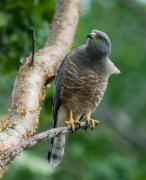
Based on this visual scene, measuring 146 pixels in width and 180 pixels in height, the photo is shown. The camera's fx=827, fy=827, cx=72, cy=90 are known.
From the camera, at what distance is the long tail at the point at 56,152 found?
5.77m

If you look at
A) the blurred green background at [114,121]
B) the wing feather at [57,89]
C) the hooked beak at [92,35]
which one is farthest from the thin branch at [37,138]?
the blurred green background at [114,121]

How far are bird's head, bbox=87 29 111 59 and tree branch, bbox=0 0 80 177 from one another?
27 cm

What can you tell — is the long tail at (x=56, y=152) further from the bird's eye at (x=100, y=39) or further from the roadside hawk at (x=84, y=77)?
the bird's eye at (x=100, y=39)

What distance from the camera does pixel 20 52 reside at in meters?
5.78

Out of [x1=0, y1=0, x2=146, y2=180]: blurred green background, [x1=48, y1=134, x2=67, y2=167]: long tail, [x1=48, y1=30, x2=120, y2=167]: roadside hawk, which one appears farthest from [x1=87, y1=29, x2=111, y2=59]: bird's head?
Answer: [x1=0, y1=0, x2=146, y2=180]: blurred green background

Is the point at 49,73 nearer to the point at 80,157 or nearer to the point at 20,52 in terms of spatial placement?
the point at 20,52

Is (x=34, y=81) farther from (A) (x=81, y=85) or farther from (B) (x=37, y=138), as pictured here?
(A) (x=81, y=85)

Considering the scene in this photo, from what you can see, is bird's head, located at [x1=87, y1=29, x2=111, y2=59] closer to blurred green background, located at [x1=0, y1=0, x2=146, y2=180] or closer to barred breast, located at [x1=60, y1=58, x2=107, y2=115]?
barred breast, located at [x1=60, y1=58, x2=107, y2=115]

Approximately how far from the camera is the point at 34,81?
4699 mm

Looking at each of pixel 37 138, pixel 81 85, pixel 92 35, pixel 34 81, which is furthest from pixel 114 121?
pixel 37 138

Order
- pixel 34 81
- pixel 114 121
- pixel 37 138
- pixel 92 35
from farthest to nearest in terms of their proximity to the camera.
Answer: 1. pixel 114 121
2. pixel 92 35
3. pixel 34 81
4. pixel 37 138

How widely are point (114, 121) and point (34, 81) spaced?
305 inches

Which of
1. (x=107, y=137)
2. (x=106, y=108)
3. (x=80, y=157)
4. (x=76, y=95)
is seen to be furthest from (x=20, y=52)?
(x=106, y=108)

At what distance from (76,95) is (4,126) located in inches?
66.3
